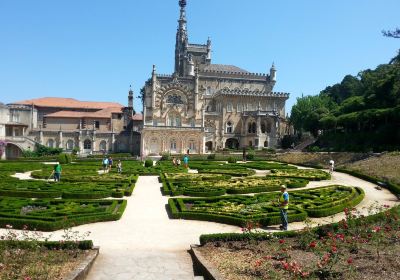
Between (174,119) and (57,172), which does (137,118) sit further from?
(57,172)

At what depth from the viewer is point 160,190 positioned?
22266mm

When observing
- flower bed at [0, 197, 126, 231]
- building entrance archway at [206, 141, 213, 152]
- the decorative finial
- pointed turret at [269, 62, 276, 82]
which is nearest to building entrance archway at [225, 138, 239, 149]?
building entrance archway at [206, 141, 213, 152]

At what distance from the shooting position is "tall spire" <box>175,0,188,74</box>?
8512cm

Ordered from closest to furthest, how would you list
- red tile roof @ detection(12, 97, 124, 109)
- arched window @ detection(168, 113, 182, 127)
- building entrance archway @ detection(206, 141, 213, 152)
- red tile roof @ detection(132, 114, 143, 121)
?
arched window @ detection(168, 113, 182, 127) → red tile roof @ detection(12, 97, 124, 109) → building entrance archway @ detection(206, 141, 213, 152) → red tile roof @ detection(132, 114, 143, 121)

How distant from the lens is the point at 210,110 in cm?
7406

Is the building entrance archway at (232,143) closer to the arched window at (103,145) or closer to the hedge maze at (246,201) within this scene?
the arched window at (103,145)

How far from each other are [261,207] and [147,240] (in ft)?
17.7

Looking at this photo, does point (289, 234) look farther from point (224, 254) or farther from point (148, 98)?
point (148, 98)

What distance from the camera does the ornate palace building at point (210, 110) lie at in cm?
6294

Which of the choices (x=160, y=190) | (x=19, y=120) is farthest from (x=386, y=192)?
(x=19, y=120)

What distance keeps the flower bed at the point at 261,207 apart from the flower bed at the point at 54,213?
2.51 m

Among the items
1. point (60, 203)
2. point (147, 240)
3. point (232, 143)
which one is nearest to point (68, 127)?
point (232, 143)

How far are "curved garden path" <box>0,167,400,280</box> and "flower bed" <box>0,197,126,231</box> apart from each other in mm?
320

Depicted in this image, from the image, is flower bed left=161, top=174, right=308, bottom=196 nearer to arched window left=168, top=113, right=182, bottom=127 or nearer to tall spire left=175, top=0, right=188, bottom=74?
arched window left=168, top=113, right=182, bottom=127
